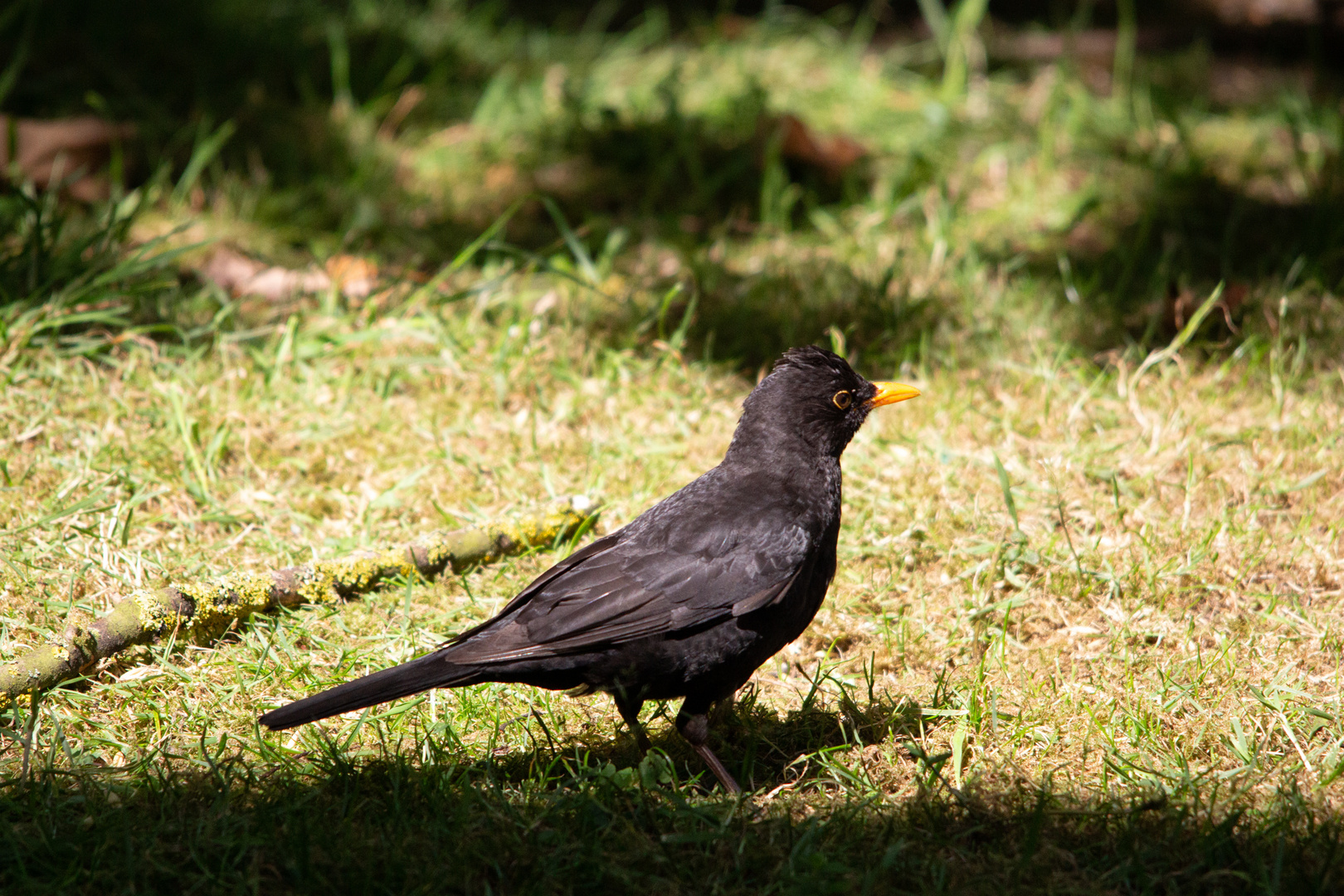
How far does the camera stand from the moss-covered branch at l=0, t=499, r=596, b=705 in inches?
130

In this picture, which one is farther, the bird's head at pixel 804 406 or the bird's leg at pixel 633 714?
the bird's head at pixel 804 406

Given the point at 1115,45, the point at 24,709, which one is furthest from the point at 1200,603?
the point at 1115,45

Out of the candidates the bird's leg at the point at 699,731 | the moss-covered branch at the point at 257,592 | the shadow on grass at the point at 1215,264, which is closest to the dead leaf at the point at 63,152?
the moss-covered branch at the point at 257,592

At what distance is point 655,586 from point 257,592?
130cm

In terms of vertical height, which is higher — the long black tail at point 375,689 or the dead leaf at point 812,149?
the dead leaf at point 812,149

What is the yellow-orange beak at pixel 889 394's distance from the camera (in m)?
3.84

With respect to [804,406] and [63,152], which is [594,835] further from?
[63,152]

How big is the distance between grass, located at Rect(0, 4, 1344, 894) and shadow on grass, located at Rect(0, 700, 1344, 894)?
13 millimetres

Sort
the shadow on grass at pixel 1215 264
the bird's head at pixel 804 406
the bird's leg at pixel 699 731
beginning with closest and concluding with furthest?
the bird's leg at pixel 699 731
the bird's head at pixel 804 406
the shadow on grass at pixel 1215 264

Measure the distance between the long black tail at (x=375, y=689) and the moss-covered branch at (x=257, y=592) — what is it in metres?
0.74

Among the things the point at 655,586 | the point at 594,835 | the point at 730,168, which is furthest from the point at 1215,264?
the point at 594,835

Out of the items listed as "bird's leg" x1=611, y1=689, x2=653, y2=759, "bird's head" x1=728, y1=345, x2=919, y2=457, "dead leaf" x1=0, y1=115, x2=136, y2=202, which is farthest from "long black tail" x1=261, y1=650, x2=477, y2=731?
"dead leaf" x1=0, y1=115, x2=136, y2=202

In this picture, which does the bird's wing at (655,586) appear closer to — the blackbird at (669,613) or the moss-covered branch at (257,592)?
the blackbird at (669,613)

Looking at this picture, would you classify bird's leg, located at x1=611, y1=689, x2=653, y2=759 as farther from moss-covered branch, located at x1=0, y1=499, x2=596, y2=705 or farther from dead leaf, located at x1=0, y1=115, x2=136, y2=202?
dead leaf, located at x1=0, y1=115, x2=136, y2=202
